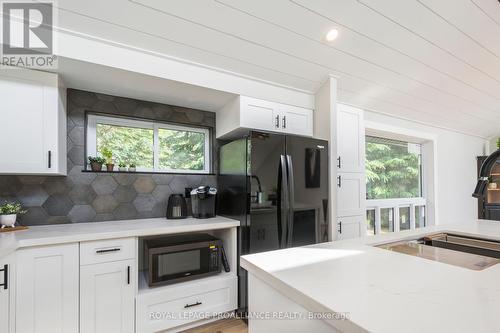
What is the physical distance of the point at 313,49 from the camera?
210 cm

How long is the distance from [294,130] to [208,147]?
0.94 metres

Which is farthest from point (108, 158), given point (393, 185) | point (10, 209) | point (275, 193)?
point (393, 185)

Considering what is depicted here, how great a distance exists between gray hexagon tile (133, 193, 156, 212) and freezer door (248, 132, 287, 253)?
3.26ft

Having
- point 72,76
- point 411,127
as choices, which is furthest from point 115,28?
point 411,127

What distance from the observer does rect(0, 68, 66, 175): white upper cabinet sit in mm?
1604

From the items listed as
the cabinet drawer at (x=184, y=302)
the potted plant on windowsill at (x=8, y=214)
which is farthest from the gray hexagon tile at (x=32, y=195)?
the cabinet drawer at (x=184, y=302)

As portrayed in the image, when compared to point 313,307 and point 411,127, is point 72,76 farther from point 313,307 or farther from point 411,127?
point 411,127

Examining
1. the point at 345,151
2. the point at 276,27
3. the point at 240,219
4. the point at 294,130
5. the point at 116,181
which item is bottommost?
the point at 240,219

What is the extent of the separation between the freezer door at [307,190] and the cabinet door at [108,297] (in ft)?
4.12

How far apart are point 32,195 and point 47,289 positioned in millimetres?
823

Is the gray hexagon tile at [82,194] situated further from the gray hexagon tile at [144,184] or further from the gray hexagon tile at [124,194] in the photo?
the gray hexagon tile at [144,184]

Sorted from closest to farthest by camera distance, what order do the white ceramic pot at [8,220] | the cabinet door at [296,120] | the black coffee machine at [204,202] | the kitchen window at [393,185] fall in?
the white ceramic pot at [8,220], the black coffee machine at [204,202], the cabinet door at [296,120], the kitchen window at [393,185]

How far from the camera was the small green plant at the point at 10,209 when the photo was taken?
1.71 metres

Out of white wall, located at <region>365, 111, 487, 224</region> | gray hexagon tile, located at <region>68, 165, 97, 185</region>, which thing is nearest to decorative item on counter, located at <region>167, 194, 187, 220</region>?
gray hexagon tile, located at <region>68, 165, 97, 185</region>
